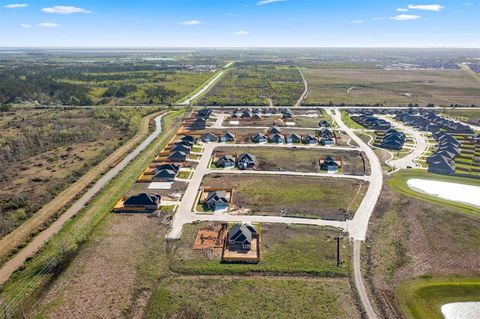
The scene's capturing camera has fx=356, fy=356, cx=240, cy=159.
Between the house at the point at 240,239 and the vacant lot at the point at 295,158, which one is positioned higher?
the vacant lot at the point at 295,158

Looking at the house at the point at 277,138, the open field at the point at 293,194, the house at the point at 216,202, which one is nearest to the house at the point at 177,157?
the open field at the point at 293,194

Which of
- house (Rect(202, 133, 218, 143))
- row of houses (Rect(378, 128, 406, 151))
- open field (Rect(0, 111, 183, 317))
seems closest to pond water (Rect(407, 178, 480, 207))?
row of houses (Rect(378, 128, 406, 151))

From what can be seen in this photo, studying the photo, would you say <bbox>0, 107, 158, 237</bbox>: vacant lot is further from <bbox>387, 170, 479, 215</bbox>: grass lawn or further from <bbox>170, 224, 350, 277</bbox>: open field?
<bbox>387, 170, 479, 215</bbox>: grass lawn

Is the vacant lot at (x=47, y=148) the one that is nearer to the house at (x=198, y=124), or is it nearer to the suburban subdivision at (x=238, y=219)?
the suburban subdivision at (x=238, y=219)

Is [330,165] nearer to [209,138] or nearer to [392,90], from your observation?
[209,138]

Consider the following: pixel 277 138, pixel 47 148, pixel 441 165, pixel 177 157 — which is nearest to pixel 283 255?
pixel 177 157

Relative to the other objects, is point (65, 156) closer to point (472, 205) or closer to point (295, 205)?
point (295, 205)

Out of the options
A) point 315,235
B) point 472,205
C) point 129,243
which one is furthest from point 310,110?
point 129,243
